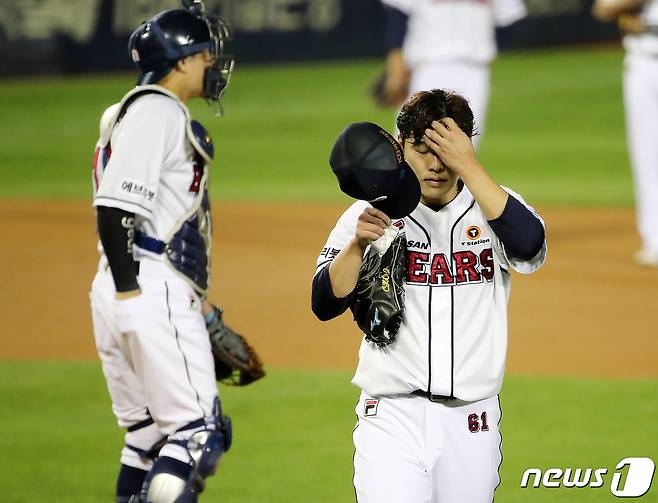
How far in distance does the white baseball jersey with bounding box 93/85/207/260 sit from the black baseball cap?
99cm

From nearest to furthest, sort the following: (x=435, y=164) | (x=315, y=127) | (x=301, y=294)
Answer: (x=435, y=164)
(x=301, y=294)
(x=315, y=127)

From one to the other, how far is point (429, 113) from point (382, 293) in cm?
55

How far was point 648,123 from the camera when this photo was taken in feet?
35.5

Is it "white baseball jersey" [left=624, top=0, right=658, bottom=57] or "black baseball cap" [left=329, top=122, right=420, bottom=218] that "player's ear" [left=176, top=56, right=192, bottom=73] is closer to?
"black baseball cap" [left=329, top=122, right=420, bottom=218]

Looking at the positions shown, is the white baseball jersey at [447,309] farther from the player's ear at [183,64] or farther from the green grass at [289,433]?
the green grass at [289,433]

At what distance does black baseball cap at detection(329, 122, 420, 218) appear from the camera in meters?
3.62

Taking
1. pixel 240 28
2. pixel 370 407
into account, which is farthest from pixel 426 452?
pixel 240 28

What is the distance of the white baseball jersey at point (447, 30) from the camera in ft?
33.9

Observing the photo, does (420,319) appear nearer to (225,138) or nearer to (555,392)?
(555,392)

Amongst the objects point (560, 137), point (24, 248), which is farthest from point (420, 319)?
point (560, 137)

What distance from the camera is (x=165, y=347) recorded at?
14.7 feet

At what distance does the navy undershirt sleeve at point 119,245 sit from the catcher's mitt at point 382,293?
904 mm

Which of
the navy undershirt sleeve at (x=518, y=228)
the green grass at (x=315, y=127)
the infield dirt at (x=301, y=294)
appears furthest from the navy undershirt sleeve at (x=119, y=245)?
the green grass at (x=315, y=127)

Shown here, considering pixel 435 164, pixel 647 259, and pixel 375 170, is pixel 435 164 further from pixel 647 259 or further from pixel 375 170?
pixel 647 259
